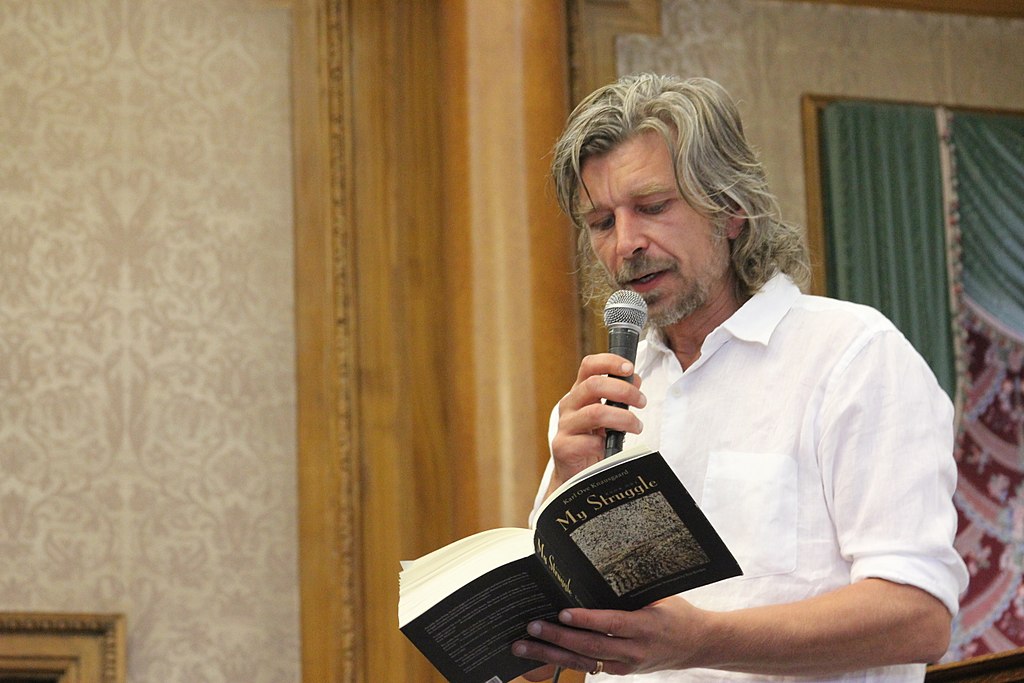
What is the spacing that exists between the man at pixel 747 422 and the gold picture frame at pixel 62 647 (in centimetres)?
223

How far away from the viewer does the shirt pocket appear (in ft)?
6.09

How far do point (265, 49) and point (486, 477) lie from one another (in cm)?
157

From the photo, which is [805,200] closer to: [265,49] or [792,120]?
[792,120]

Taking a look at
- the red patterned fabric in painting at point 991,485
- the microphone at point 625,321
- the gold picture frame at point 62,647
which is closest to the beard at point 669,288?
the microphone at point 625,321

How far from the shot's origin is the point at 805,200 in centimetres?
491

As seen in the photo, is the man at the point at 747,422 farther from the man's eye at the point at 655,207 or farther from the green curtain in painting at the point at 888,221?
the green curtain in painting at the point at 888,221

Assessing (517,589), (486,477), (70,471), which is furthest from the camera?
(70,471)

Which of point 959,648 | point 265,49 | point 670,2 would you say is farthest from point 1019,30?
point 265,49

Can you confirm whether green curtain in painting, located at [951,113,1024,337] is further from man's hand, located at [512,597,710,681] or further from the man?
man's hand, located at [512,597,710,681]

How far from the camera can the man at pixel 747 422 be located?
1.70 metres

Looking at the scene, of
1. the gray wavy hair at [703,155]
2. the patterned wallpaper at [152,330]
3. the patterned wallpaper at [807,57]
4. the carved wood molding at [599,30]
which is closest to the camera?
the gray wavy hair at [703,155]

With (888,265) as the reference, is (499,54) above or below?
above

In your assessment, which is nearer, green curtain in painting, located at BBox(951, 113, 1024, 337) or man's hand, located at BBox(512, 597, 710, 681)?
man's hand, located at BBox(512, 597, 710, 681)

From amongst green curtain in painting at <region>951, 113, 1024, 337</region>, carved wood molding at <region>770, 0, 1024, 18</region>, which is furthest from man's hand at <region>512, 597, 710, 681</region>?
carved wood molding at <region>770, 0, 1024, 18</region>
